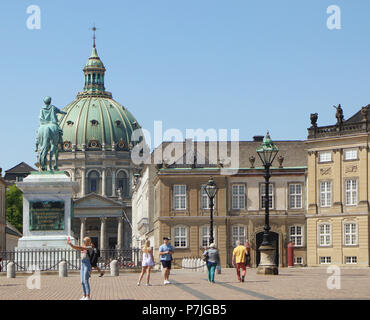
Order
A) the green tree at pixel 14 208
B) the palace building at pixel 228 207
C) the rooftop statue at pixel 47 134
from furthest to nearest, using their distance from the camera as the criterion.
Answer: the green tree at pixel 14 208, the palace building at pixel 228 207, the rooftop statue at pixel 47 134

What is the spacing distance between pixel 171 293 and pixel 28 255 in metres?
17.1

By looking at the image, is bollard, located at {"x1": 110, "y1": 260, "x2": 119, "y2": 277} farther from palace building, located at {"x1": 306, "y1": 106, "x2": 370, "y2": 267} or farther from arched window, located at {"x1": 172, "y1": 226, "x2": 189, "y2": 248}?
arched window, located at {"x1": 172, "y1": 226, "x2": 189, "y2": 248}

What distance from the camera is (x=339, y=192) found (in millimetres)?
71562

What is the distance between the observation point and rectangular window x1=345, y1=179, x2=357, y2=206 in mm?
70938

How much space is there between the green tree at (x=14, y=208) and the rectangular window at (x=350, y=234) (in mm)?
70059

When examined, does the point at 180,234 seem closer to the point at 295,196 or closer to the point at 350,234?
the point at 295,196

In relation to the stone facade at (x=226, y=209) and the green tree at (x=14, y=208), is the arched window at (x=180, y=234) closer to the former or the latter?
the stone facade at (x=226, y=209)

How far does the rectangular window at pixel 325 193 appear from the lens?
239ft

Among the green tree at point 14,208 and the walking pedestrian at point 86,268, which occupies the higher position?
the green tree at point 14,208

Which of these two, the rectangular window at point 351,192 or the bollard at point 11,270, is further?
the rectangular window at point 351,192

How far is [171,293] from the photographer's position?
2883cm

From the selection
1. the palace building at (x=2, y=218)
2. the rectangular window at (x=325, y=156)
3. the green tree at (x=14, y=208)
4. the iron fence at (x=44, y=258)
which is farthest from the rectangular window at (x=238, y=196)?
the green tree at (x=14, y=208)

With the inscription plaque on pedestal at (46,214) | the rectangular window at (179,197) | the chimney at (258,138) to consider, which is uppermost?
the chimney at (258,138)
